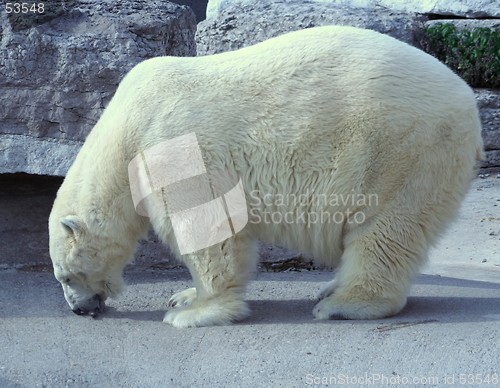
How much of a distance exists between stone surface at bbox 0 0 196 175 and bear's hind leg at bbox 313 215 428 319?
210cm

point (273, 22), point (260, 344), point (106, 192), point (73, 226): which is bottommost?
point (260, 344)

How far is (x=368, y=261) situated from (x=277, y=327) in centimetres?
55

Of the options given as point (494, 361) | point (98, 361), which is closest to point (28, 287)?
point (98, 361)

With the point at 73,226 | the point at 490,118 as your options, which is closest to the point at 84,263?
the point at 73,226

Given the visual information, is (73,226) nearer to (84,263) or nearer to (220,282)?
(84,263)

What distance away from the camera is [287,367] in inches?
146

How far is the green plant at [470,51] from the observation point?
31.5ft

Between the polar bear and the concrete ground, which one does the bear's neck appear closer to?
the polar bear

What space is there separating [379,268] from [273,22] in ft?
13.6

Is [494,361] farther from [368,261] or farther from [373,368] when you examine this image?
[368,261]

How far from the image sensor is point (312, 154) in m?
4.26

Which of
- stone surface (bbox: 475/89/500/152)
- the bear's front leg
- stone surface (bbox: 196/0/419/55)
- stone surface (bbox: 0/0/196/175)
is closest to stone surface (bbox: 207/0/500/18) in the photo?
stone surface (bbox: 475/89/500/152)

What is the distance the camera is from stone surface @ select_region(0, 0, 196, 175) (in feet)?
18.4

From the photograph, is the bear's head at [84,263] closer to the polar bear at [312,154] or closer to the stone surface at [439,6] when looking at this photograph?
the polar bear at [312,154]
